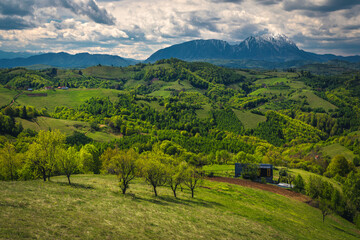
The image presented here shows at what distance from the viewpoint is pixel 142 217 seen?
40656 millimetres

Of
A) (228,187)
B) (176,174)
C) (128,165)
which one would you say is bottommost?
(228,187)

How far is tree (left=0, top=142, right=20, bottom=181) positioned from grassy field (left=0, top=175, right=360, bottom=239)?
2067 centimetres

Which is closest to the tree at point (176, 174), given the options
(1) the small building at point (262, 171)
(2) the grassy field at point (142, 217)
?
(2) the grassy field at point (142, 217)

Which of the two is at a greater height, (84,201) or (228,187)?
(84,201)

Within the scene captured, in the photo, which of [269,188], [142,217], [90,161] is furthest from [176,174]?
[90,161]

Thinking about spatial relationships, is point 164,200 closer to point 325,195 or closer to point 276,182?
point 325,195

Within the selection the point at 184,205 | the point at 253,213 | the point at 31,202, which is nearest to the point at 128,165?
the point at 184,205

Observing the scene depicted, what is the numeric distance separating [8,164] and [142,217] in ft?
165

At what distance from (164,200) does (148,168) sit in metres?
9.23

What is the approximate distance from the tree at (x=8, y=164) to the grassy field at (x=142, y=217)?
20.7m

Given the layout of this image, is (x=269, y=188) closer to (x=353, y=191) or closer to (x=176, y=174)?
(x=353, y=191)

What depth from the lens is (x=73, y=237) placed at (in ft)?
88.3

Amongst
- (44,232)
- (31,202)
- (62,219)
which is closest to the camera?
(44,232)

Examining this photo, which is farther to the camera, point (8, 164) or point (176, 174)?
point (8, 164)
